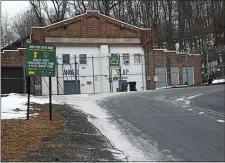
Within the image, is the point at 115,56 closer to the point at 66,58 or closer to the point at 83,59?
the point at 83,59

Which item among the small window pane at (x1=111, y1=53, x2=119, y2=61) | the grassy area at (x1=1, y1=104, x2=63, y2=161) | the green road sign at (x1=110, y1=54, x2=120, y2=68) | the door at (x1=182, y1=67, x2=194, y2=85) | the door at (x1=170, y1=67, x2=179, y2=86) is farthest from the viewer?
the door at (x1=182, y1=67, x2=194, y2=85)

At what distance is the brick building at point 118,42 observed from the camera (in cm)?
4558

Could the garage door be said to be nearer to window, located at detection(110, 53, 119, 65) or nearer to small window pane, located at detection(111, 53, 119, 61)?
window, located at detection(110, 53, 119, 65)

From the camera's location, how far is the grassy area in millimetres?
9688

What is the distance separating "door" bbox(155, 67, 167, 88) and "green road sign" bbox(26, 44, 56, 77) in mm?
32977

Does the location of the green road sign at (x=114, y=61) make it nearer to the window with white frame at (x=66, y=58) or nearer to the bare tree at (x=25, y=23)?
the window with white frame at (x=66, y=58)

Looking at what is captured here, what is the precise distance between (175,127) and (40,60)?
516 cm

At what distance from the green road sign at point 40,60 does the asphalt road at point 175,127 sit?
319 cm

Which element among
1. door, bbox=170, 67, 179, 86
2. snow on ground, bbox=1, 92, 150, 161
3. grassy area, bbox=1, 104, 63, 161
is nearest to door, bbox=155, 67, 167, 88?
door, bbox=170, 67, 179, 86

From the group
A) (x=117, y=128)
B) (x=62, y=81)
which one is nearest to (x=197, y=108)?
(x=117, y=128)

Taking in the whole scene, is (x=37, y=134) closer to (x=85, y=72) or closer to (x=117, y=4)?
(x=85, y=72)

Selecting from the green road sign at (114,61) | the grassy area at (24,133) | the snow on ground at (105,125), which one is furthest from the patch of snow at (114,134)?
the green road sign at (114,61)

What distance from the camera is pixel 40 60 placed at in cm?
1509

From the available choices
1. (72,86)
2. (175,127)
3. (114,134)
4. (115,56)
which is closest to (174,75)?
(115,56)
